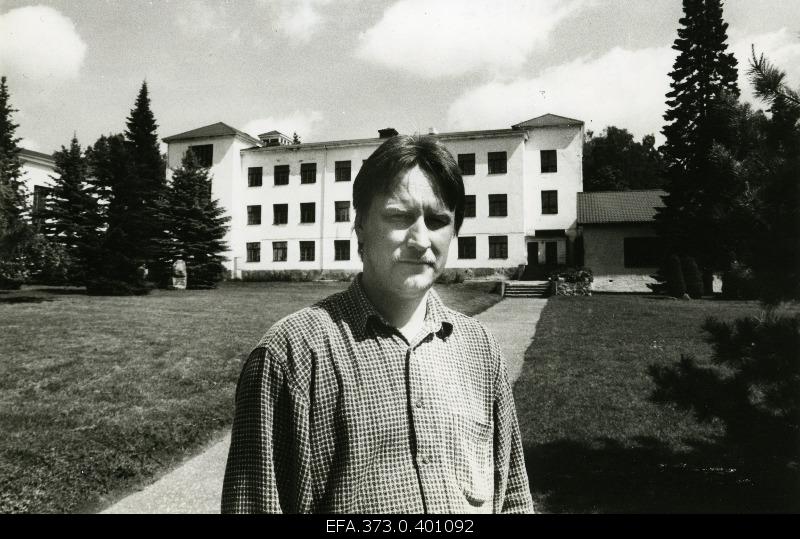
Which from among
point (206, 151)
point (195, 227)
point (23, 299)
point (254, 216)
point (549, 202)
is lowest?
point (23, 299)

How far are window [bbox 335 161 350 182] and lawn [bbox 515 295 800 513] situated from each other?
948 inches

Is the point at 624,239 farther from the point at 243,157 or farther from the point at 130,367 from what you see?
the point at 130,367

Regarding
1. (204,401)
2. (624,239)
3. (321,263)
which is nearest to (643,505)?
(204,401)

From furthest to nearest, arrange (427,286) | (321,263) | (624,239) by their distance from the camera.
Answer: (321,263) → (624,239) → (427,286)

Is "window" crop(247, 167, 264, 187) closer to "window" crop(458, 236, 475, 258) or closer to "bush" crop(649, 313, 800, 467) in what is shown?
"window" crop(458, 236, 475, 258)

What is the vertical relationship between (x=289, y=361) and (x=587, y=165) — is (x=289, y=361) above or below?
below

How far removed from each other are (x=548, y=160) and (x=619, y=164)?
17.5 metres

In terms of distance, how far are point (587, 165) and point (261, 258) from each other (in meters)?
29.7

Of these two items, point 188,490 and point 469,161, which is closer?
point 188,490

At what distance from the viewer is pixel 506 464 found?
1750mm

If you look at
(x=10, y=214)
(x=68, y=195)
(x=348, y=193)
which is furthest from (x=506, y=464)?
(x=348, y=193)

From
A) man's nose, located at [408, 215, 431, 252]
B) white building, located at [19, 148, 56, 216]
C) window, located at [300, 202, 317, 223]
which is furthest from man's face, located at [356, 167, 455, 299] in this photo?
window, located at [300, 202, 317, 223]

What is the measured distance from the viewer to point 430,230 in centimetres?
159

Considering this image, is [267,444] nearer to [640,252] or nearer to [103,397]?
[103,397]
